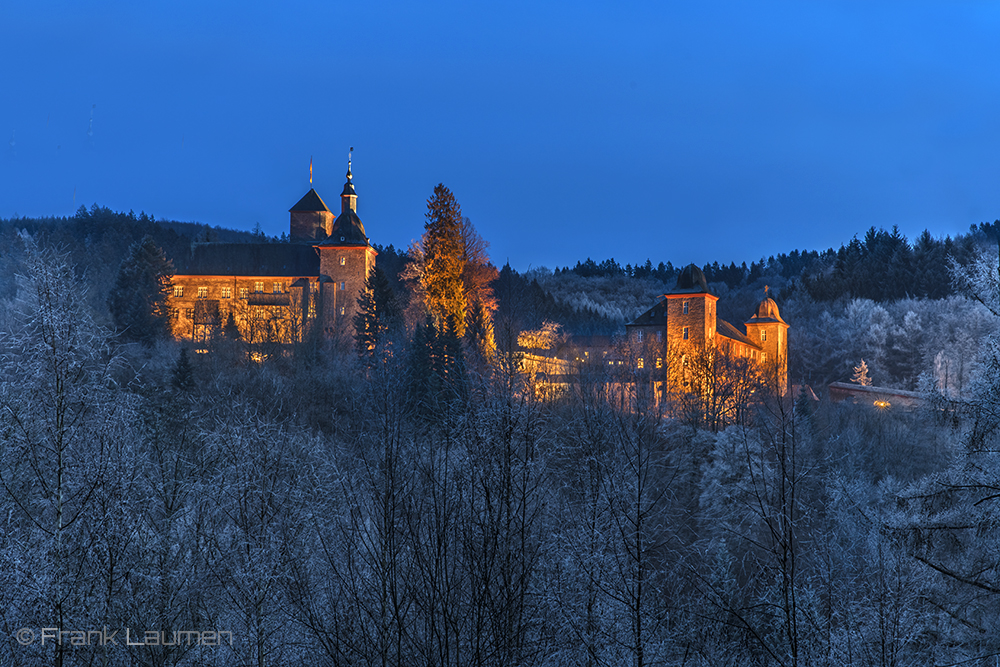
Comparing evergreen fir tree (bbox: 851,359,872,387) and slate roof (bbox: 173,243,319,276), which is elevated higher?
slate roof (bbox: 173,243,319,276)

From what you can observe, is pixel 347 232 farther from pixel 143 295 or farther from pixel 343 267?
pixel 143 295

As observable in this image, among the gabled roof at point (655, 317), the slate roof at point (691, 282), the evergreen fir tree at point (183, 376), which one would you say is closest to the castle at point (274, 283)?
the evergreen fir tree at point (183, 376)

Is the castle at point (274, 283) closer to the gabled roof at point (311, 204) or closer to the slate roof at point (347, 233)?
the slate roof at point (347, 233)

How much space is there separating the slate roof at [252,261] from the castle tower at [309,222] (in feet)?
Result: 22.1

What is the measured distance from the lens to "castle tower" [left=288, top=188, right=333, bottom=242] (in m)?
74.7

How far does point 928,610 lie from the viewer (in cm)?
1270

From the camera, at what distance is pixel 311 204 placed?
75.3 m

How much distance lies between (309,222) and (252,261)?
30.3 ft

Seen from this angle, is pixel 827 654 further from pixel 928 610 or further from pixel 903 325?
pixel 903 325

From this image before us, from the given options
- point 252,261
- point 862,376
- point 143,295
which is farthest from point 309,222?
point 862,376

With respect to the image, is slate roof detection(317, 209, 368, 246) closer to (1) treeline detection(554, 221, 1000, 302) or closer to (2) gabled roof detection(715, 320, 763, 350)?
(2) gabled roof detection(715, 320, 763, 350)

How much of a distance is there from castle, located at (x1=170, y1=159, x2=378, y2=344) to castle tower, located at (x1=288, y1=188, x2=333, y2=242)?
5801 millimetres

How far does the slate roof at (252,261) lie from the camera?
65562 mm

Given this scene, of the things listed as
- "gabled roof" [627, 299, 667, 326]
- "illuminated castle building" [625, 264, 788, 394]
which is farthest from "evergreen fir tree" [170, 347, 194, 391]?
"gabled roof" [627, 299, 667, 326]
